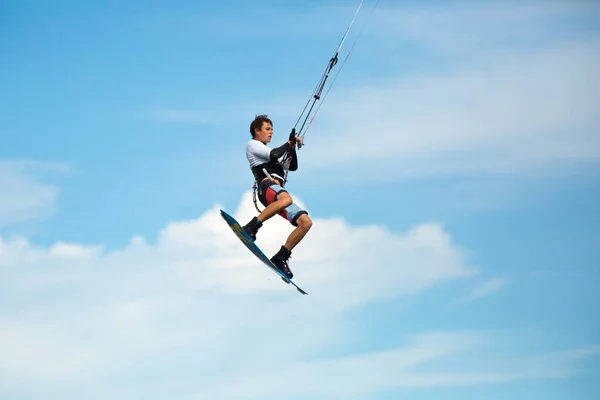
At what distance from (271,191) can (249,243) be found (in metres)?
0.97

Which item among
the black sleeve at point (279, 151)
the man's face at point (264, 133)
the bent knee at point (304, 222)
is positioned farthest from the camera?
the man's face at point (264, 133)

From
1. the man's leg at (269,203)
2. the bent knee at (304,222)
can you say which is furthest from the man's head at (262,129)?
the bent knee at (304,222)

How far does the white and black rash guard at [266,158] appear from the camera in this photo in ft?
55.5

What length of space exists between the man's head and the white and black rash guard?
123mm

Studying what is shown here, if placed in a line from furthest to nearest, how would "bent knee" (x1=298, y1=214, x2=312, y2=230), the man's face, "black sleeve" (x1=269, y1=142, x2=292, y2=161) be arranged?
the man's face, "bent knee" (x1=298, y1=214, x2=312, y2=230), "black sleeve" (x1=269, y1=142, x2=292, y2=161)

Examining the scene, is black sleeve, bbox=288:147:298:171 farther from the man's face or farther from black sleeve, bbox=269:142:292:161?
the man's face

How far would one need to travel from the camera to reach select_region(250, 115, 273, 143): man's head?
683 inches

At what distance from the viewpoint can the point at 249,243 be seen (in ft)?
57.3

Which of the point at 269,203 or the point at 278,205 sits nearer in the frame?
the point at 278,205

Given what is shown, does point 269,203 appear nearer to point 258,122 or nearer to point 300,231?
point 300,231

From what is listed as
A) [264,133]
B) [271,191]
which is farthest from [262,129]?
[271,191]

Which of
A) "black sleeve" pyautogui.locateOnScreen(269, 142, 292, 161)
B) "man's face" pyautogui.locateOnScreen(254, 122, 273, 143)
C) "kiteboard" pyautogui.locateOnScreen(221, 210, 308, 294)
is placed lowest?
"kiteboard" pyautogui.locateOnScreen(221, 210, 308, 294)

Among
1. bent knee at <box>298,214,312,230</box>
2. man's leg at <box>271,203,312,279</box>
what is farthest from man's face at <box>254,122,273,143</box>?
bent knee at <box>298,214,312,230</box>

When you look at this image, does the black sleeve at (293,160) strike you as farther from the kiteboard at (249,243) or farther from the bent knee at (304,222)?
the kiteboard at (249,243)
